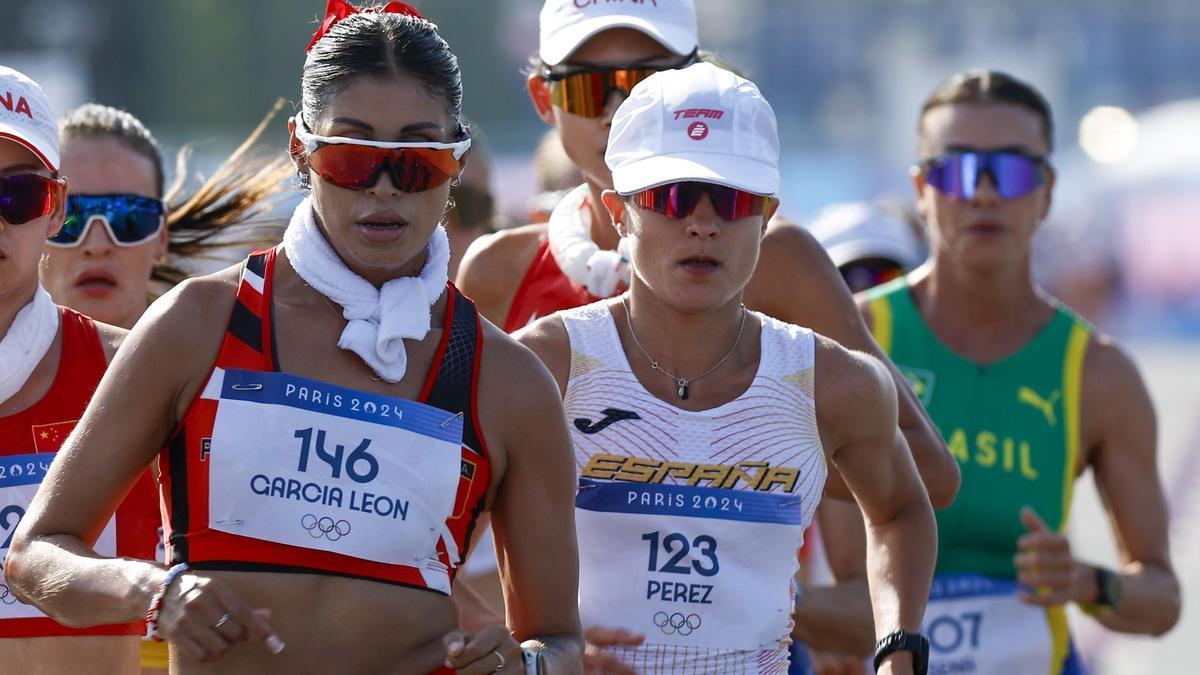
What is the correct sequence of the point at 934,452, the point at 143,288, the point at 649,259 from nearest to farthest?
the point at 649,259
the point at 934,452
the point at 143,288

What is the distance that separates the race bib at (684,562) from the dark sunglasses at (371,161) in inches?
30.8

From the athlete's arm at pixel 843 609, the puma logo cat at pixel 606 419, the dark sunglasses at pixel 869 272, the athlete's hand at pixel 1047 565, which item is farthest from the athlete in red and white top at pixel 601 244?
the dark sunglasses at pixel 869 272

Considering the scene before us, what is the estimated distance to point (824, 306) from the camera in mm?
4398

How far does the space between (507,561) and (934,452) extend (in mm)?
1361

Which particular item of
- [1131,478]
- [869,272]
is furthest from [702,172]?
[869,272]

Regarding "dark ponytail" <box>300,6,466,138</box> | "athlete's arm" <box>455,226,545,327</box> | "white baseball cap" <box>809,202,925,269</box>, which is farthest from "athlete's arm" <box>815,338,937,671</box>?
"white baseball cap" <box>809,202,925,269</box>

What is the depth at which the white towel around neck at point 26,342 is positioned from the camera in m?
3.81

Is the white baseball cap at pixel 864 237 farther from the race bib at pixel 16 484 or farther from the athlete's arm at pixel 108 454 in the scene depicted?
the athlete's arm at pixel 108 454

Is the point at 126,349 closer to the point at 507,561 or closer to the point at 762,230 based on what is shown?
the point at 507,561

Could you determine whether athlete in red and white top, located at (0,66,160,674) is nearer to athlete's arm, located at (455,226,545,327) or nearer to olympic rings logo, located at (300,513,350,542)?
olympic rings logo, located at (300,513,350,542)

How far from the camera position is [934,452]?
14.3 ft

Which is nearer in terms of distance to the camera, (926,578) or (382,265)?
(382,265)

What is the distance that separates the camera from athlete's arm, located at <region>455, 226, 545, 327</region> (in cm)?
473

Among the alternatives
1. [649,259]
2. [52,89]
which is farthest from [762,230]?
[52,89]
